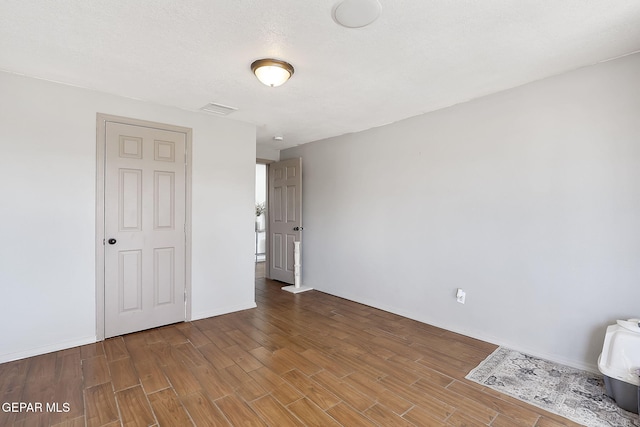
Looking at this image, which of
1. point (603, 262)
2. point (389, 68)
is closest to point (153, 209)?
point (389, 68)

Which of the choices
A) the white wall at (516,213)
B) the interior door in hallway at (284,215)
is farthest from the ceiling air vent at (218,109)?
the white wall at (516,213)

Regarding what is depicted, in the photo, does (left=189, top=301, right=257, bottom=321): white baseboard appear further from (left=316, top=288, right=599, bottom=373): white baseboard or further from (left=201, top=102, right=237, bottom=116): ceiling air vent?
(left=201, top=102, right=237, bottom=116): ceiling air vent

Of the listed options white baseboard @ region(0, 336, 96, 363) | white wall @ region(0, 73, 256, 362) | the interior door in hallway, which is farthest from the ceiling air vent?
white baseboard @ region(0, 336, 96, 363)

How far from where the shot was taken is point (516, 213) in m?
2.77

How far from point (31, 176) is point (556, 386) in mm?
4496

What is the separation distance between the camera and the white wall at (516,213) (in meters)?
2.30

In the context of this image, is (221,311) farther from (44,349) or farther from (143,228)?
(44,349)

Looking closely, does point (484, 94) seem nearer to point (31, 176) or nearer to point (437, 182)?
point (437, 182)

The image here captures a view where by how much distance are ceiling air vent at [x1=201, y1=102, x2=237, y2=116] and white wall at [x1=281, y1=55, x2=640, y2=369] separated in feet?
5.89

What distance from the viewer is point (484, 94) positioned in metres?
2.94

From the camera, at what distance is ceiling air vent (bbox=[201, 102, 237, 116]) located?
3.27m

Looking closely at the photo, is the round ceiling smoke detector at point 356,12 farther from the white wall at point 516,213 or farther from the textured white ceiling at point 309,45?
the white wall at point 516,213

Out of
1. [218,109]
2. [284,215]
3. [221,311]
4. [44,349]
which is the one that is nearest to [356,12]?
[218,109]

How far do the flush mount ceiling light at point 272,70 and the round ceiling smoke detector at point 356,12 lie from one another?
24.9 inches
